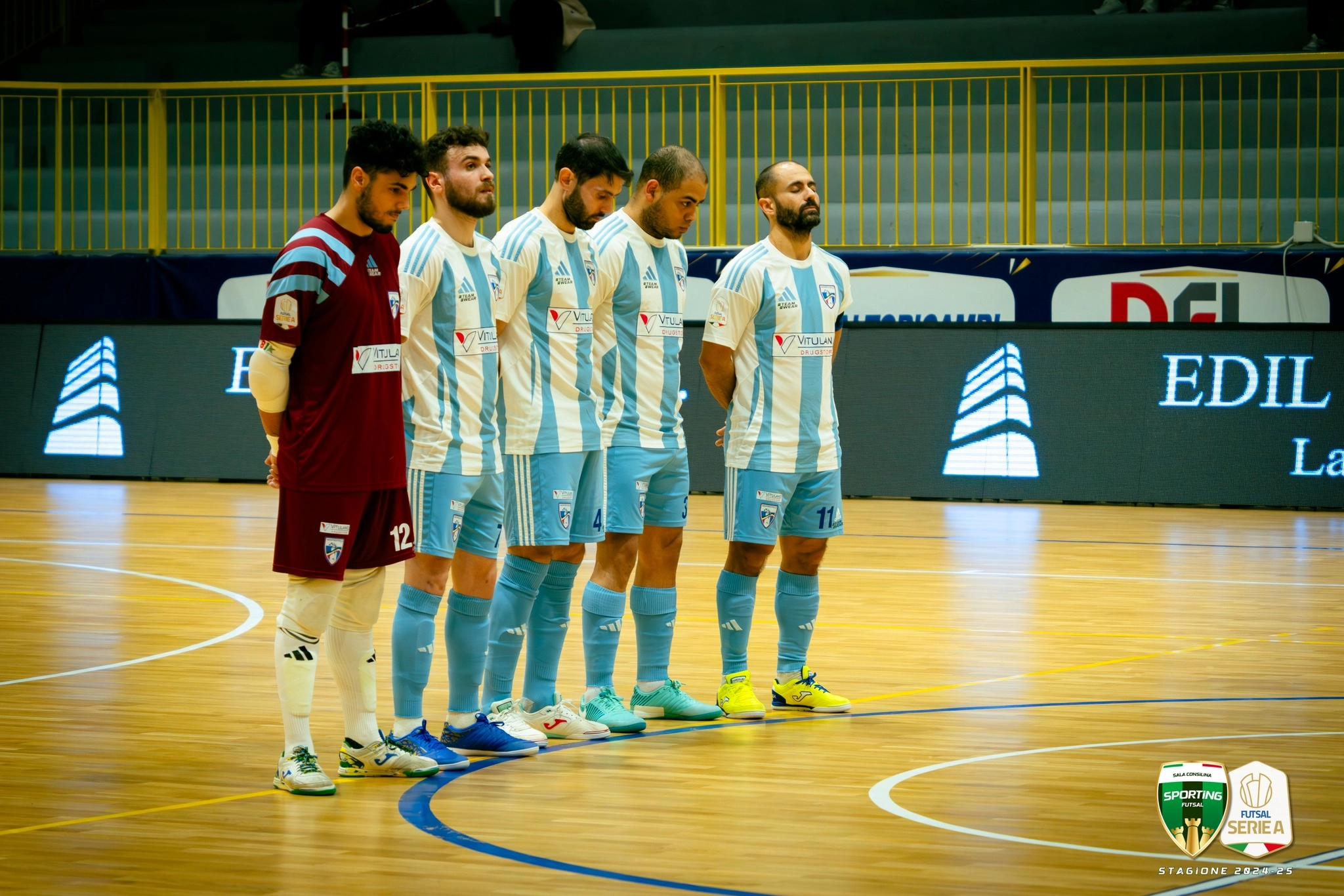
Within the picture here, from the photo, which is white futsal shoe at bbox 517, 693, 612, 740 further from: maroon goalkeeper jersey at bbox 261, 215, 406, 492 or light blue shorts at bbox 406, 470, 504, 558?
maroon goalkeeper jersey at bbox 261, 215, 406, 492

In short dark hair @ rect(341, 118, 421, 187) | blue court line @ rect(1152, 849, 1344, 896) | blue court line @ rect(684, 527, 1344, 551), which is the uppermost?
short dark hair @ rect(341, 118, 421, 187)

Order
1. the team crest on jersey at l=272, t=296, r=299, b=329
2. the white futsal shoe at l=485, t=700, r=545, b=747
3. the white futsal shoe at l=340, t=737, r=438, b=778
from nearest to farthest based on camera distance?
the team crest on jersey at l=272, t=296, r=299, b=329
the white futsal shoe at l=340, t=737, r=438, b=778
the white futsal shoe at l=485, t=700, r=545, b=747

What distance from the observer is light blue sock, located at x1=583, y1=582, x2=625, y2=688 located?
20.3 feet

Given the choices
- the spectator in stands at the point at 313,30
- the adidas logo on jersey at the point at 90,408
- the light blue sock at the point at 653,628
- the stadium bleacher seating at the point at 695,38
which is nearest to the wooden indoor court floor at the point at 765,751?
the light blue sock at the point at 653,628

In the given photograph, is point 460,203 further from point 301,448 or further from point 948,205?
point 948,205

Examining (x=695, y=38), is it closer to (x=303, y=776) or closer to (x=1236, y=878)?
(x=303, y=776)

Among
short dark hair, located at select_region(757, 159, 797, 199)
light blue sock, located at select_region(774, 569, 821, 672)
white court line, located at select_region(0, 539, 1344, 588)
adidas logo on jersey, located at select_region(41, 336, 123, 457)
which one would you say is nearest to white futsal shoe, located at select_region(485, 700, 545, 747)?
light blue sock, located at select_region(774, 569, 821, 672)

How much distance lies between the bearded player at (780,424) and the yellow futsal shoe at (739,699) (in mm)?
12

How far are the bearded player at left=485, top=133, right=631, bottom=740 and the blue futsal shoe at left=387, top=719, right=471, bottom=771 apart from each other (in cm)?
38

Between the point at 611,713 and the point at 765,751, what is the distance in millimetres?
639

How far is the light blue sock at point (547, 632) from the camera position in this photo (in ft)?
19.8

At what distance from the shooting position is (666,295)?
6.40 metres

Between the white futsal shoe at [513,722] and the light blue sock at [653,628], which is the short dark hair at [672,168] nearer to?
the light blue sock at [653,628]

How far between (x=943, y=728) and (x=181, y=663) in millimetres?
3252
